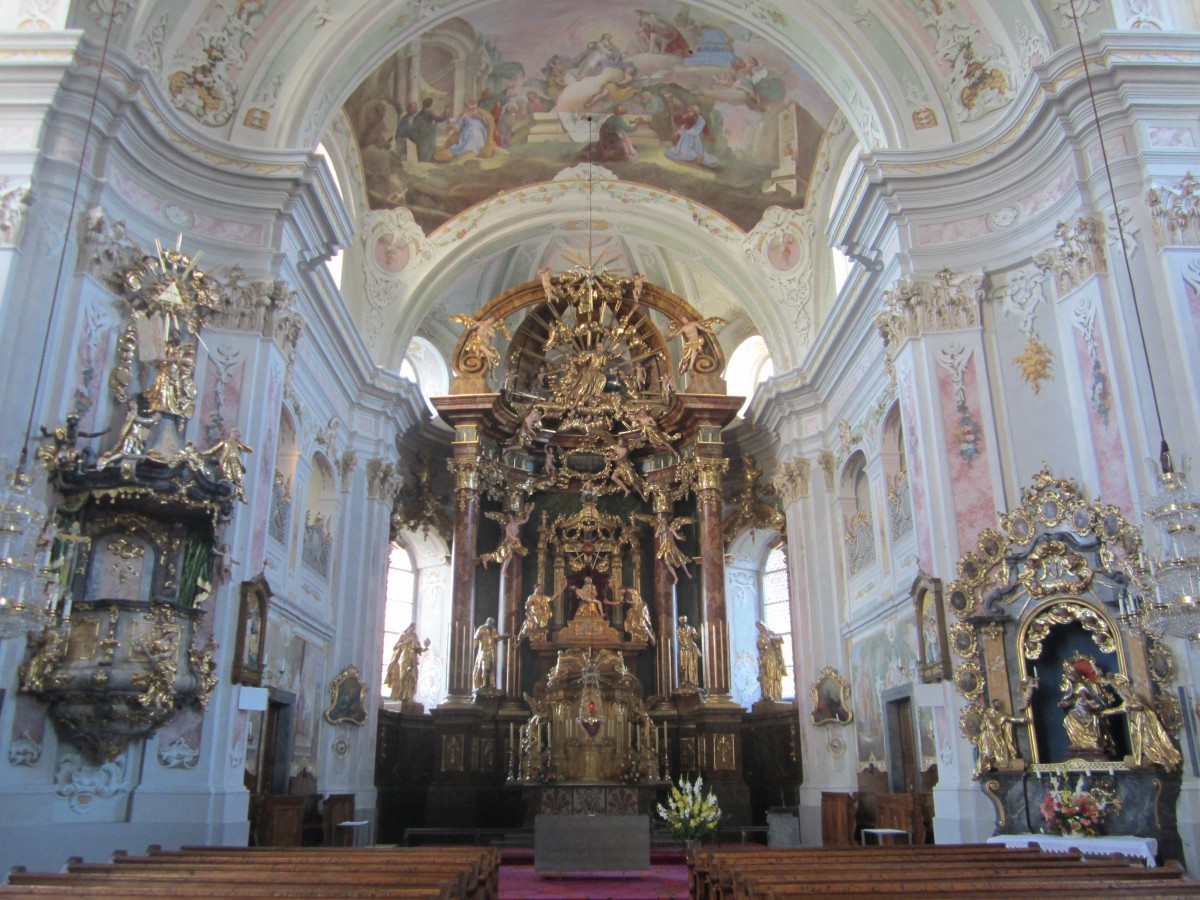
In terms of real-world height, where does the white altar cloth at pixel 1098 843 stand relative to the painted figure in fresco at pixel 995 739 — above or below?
below

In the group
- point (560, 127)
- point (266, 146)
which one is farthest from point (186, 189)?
point (560, 127)

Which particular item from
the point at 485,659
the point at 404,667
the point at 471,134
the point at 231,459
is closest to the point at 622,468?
the point at 485,659

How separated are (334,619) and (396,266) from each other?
20.6ft

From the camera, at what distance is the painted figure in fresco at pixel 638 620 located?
19141 mm

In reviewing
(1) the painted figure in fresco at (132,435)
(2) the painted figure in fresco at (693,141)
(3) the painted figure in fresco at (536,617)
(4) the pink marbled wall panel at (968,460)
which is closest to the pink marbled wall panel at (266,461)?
(1) the painted figure in fresco at (132,435)

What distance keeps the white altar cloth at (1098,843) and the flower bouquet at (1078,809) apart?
0.09m

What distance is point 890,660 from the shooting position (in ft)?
45.6

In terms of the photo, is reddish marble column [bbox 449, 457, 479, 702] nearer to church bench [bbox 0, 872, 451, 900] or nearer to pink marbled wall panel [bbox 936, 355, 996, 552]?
pink marbled wall panel [bbox 936, 355, 996, 552]

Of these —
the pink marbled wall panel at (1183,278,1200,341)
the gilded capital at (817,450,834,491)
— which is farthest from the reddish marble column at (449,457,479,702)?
the pink marbled wall panel at (1183,278,1200,341)

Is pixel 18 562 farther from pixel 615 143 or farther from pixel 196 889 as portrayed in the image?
pixel 615 143

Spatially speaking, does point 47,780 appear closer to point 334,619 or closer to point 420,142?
point 334,619

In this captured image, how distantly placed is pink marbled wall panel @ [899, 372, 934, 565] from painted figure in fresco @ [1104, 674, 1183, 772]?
2.52 m

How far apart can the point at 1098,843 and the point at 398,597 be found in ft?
45.4

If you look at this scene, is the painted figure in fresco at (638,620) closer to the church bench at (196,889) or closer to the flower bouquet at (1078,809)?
the flower bouquet at (1078,809)
